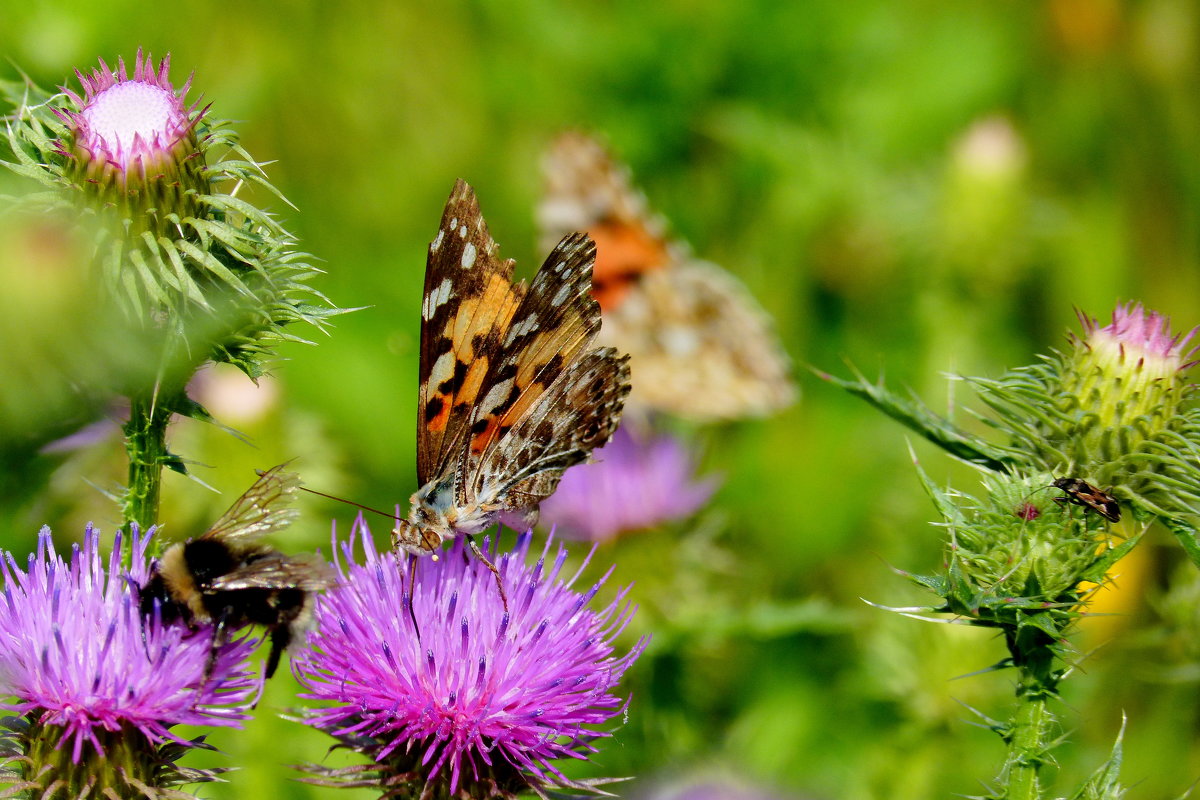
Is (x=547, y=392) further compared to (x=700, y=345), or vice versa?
(x=700, y=345)

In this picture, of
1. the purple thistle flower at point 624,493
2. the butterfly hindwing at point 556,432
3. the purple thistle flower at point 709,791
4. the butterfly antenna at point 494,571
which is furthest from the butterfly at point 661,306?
the butterfly antenna at point 494,571

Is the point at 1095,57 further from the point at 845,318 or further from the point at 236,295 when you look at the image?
the point at 236,295

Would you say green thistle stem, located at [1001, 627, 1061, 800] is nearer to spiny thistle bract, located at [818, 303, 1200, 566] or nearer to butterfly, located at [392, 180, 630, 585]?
spiny thistle bract, located at [818, 303, 1200, 566]

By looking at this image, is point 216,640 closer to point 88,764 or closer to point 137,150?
point 88,764

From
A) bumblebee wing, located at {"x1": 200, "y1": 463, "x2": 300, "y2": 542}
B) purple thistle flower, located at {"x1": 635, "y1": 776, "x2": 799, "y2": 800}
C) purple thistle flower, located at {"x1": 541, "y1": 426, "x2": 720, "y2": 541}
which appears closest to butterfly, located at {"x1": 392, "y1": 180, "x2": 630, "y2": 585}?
bumblebee wing, located at {"x1": 200, "y1": 463, "x2": 300, "y2": 542}

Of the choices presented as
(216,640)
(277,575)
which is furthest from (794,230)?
(216,640)

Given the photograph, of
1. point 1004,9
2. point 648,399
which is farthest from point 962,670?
point 1004,9
